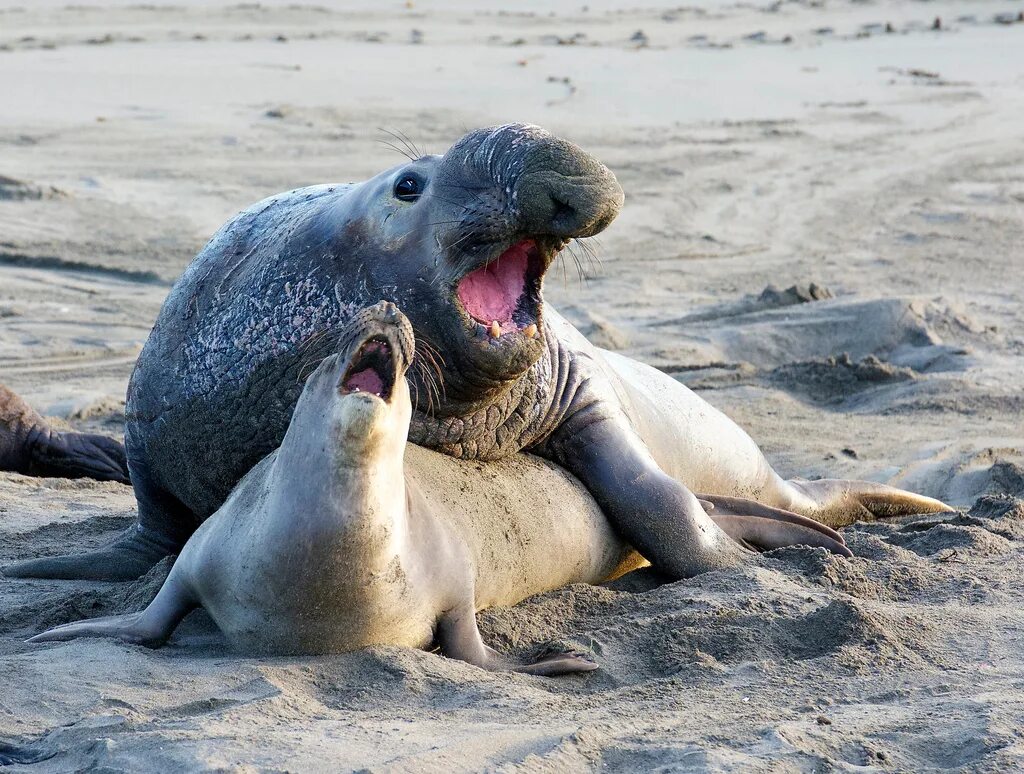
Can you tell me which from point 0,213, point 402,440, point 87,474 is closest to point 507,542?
point 402,440

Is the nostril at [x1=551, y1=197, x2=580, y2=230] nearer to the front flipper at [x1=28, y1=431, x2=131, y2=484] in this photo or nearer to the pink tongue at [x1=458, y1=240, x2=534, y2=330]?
the pink tongue at [x1=458, y1=240, x2=534, y2=330]

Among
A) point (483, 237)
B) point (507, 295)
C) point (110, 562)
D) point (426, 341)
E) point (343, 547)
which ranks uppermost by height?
point (483, 237)

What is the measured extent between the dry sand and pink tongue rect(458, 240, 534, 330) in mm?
460

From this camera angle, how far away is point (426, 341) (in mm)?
4332

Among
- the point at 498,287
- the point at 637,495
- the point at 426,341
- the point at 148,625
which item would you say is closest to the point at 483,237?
the point at 498,287

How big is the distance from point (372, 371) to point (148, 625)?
0.92 metres

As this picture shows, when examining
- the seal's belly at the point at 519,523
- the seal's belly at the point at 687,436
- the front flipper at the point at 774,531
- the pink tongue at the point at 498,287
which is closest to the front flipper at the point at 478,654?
the seal's belly at the point at 519,523

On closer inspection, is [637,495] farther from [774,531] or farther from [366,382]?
[366,382]

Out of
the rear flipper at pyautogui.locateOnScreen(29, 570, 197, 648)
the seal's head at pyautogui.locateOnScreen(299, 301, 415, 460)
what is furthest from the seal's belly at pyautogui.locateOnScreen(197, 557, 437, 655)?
the seal's head at pyautogui.locateOnScreen(299, 301, 415, 460)

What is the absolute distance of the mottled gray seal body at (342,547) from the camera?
3.75 metres

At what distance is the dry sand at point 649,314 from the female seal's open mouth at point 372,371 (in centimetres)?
66

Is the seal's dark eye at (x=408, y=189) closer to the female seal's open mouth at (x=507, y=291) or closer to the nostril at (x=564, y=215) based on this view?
the female seal's open mouth at (x=507, y=291)

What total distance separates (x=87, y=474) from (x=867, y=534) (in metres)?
3.21

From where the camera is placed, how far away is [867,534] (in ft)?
18.9
